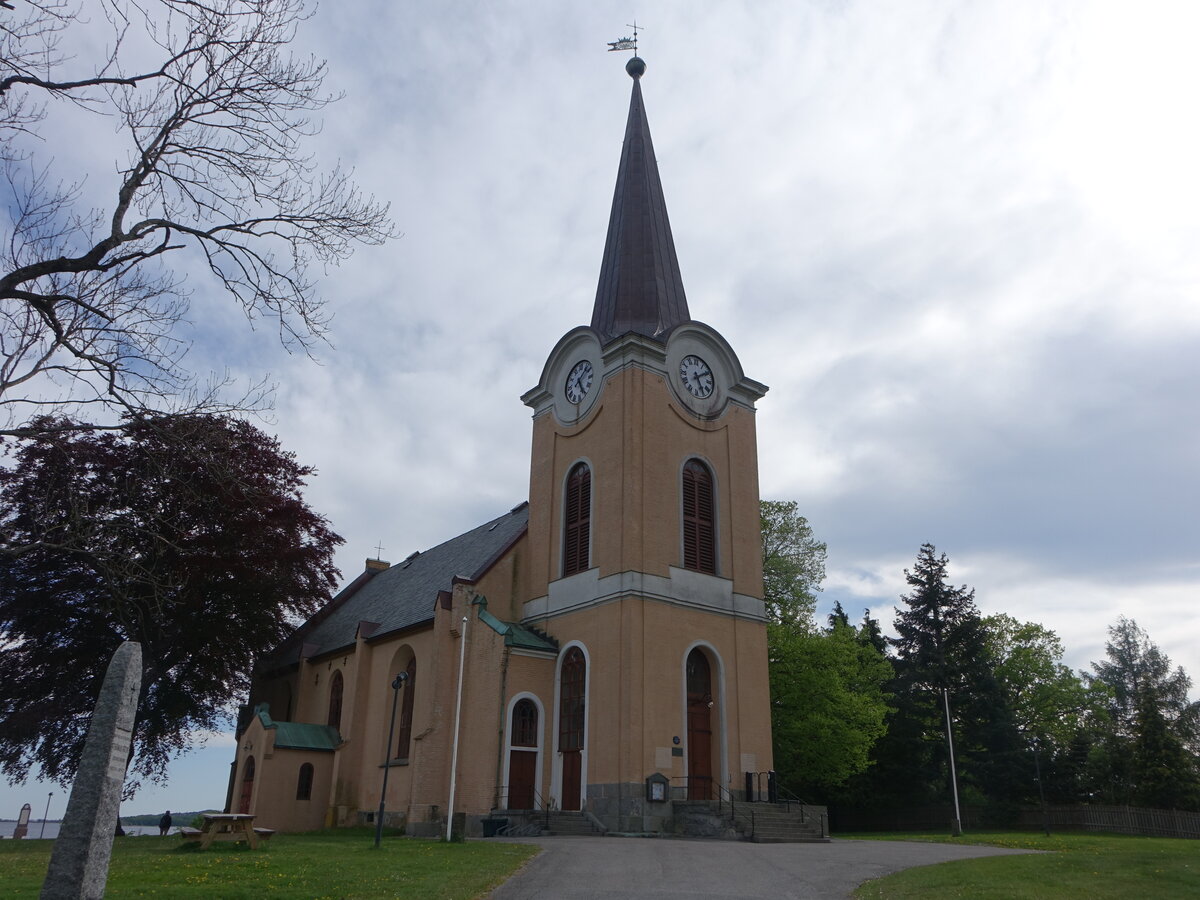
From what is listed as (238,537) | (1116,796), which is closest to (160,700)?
(238,537)

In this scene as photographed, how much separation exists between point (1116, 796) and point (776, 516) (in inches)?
827

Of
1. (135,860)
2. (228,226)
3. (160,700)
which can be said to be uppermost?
(228,226)

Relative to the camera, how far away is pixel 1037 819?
3922cm

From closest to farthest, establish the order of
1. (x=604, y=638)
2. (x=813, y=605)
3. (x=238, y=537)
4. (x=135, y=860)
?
(x=135, y=860) < (x=604, y=638) < (x=238, y=537) < (x=813, y=605)

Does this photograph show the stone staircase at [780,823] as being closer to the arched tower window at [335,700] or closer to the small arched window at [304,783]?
the small arched window at [304,783]

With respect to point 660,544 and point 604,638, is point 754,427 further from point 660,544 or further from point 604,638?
point 604,638

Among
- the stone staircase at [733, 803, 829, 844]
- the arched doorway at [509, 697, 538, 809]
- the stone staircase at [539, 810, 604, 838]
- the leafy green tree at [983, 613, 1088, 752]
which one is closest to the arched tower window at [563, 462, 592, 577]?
the arched doorway at [509, 697, 538, 809]

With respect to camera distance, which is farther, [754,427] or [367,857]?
[754,427]

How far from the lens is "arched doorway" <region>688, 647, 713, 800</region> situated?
85.8 ft

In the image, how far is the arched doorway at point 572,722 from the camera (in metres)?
26.0

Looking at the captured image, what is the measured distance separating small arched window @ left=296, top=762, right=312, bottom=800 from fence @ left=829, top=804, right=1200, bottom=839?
25.8 meters

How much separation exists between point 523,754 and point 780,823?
A: 7.90m

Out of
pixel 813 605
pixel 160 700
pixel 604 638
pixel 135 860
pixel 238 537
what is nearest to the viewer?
pixel 135 860

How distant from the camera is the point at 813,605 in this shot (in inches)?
1550
